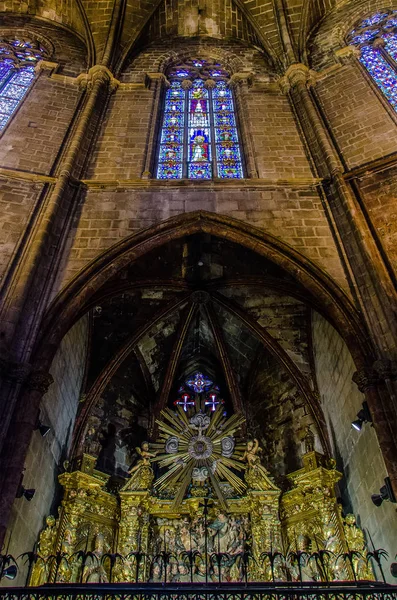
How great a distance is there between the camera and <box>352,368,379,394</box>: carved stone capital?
256 inches

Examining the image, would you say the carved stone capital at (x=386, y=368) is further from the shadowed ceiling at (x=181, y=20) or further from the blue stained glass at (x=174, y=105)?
the shadowed ceiling at (x=181, y=20)

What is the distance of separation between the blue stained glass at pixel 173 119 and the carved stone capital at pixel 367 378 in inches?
319

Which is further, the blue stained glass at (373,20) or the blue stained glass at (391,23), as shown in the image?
the blue stained glass at (373,20)

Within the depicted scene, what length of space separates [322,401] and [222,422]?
201 cm

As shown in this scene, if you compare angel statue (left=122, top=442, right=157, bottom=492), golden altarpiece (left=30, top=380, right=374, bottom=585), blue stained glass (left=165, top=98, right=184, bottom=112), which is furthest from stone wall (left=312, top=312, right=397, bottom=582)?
blue stained glass (left=165, top=98, right=184, bottom=112)

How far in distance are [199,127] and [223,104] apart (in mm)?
1350

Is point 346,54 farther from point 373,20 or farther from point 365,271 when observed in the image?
point 365,271

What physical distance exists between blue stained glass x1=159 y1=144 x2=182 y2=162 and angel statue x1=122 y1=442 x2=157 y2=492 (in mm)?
5852

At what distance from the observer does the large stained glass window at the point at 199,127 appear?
35.8 ft

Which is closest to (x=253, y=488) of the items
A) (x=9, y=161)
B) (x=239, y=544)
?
(x=239, y=544)

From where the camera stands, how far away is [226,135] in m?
12.0

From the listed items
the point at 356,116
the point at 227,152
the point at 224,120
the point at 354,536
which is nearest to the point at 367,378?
the point at 354,536

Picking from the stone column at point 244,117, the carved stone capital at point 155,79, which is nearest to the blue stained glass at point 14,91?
the carved stone capital at point 155,79

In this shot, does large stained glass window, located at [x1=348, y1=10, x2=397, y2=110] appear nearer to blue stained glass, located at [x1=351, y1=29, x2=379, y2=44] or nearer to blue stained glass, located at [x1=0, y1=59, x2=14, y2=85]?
blue stained glass, located at [x1=351, y1=29, x2=379, y2=44]
